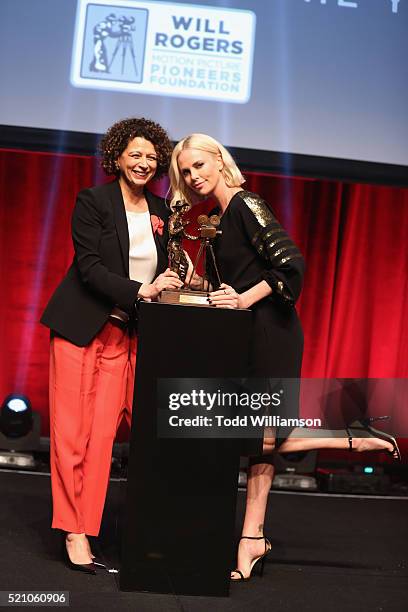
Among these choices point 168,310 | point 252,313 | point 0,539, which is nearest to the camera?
point 168,310

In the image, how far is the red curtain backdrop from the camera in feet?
16.1

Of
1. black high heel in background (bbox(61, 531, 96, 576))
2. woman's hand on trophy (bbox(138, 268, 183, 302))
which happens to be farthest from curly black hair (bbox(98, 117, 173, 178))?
black high heel in background (bbox(61, 531, 96, 576))

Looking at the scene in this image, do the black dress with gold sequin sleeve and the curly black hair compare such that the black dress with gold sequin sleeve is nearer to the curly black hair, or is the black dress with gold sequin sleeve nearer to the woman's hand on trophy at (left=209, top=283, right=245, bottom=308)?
the woman's hand on trophy at (left=209, top=283, right=245, bottom=308)

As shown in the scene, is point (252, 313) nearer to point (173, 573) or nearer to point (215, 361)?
point (215, 361)

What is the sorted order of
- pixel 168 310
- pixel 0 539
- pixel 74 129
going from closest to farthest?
pixel 168 310, pixel 0 539, pixel 74 129

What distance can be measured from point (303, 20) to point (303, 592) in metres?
2.67

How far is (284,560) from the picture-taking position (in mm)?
3070

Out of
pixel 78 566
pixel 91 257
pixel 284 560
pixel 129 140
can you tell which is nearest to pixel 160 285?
pixel 91 257

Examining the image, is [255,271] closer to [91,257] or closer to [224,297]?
[224,297]

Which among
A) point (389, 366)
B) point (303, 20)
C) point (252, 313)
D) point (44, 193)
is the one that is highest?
point (303, 20)

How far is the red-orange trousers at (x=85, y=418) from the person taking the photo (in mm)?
2783

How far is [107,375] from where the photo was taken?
2.84 m

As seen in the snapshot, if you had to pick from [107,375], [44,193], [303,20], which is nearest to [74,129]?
[44,193]

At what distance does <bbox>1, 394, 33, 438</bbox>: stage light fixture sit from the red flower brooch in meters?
1.92
